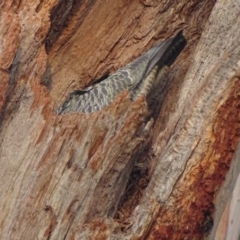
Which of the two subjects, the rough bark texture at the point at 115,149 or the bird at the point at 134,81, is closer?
the rough bark texture at the point at 115,149

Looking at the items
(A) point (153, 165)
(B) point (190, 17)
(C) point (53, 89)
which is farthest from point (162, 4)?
(A) point (153, 165)

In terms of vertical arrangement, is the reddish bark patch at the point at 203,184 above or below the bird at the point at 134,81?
below

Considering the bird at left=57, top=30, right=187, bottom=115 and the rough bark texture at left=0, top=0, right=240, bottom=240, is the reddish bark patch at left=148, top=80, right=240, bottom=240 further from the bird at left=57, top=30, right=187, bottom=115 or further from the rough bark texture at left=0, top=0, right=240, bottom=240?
the bird at left=57, top=30, right=187, bottom=115

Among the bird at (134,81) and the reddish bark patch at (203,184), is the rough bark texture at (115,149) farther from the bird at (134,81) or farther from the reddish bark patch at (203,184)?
the bird at (134,81)

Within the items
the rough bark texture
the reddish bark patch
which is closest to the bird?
the rough bark texture

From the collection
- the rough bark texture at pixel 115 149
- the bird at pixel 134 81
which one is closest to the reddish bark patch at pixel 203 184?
the rough bark texture at pixel 115 149
